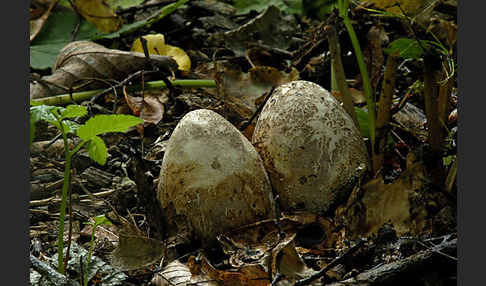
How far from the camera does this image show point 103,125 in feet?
5.79

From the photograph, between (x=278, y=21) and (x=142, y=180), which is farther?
(x=278, y=21)

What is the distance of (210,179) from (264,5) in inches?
117

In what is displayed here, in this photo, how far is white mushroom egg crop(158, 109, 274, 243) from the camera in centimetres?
224

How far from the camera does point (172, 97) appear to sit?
11.4ft

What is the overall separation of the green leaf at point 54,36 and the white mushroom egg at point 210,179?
6.22 ft

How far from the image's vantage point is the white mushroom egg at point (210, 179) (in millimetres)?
2238

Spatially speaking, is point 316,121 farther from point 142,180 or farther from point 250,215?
point 142,180

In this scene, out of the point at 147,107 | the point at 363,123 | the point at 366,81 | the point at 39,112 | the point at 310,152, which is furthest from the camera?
the point at 147,107

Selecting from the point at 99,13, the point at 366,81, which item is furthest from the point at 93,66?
the point at 366,81

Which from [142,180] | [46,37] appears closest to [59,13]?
[46,37]

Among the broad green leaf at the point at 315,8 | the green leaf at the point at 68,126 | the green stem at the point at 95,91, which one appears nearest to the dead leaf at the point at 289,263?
the green leaf at the point at 68,126

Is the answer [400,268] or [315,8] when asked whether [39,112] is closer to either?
[400,268]

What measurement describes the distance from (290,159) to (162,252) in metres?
0.61

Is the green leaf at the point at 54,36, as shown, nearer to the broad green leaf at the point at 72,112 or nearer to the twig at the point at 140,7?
the twig at the point at 140,7
